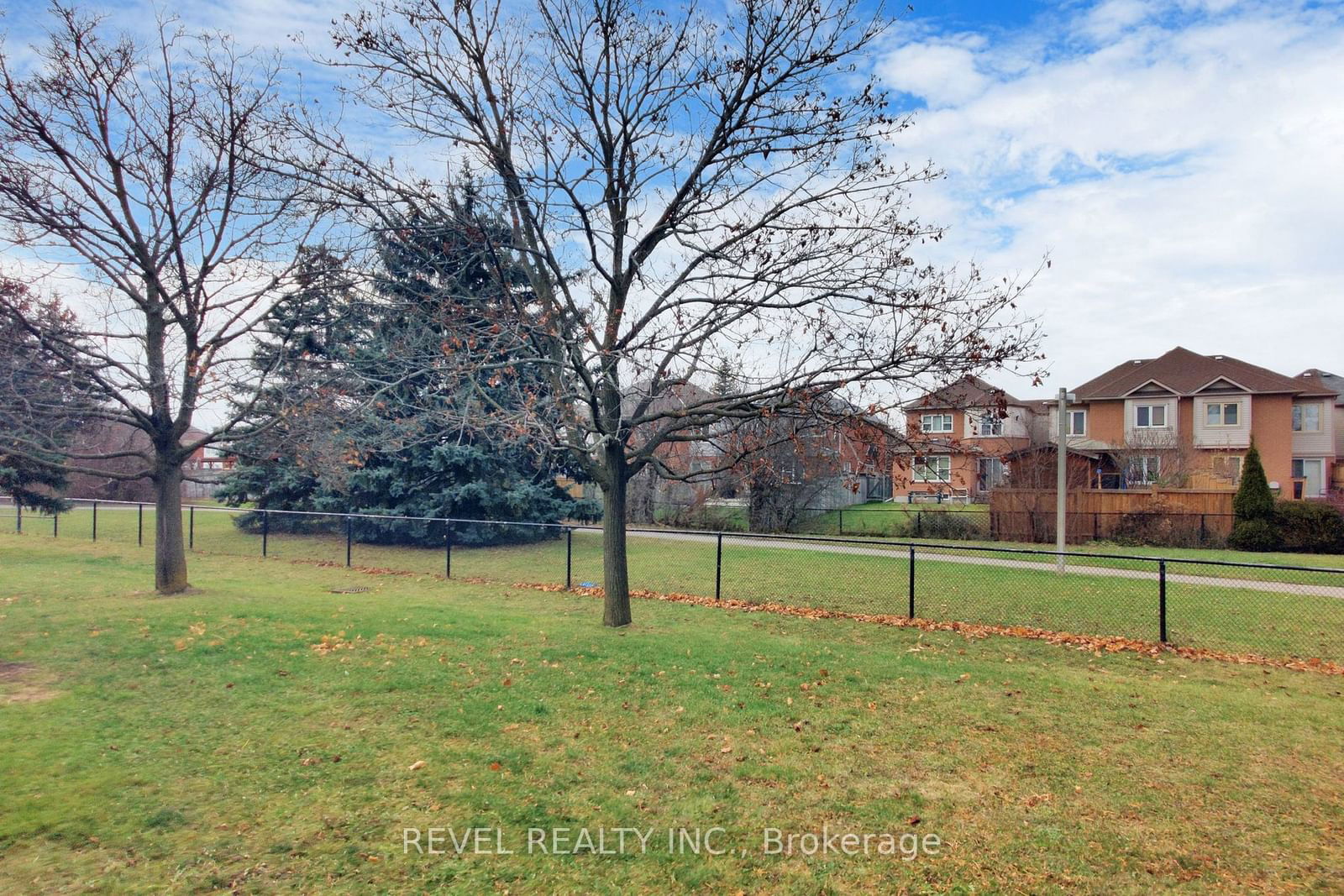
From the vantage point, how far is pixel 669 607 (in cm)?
1072

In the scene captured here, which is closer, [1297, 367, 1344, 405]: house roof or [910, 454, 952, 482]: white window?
[910, 454, 952, 482]: white window

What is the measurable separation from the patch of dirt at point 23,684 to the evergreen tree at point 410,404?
3.37 meters

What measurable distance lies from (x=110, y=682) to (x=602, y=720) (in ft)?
13.1

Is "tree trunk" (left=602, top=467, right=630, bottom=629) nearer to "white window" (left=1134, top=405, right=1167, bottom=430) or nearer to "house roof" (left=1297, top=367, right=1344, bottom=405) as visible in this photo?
"white window" (left=1134, top=405, right=1167, bottom=430)

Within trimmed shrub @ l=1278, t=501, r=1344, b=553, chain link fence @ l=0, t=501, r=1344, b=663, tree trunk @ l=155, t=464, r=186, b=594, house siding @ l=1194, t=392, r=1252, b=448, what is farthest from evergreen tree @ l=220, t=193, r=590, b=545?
house siding @ l=1194, t=392, r=1252, b=448

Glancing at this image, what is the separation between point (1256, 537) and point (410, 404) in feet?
72.1

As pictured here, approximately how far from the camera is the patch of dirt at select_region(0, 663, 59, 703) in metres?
5.25

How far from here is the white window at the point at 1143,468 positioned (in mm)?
26688

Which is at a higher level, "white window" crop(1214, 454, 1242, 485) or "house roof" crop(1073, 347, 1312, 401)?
"house roof" crop(1073, 347, 1312, 401)

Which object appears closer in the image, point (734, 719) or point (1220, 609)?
point (734, 719)

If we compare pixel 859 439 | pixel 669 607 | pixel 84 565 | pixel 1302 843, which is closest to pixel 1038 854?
pixel 1302 843

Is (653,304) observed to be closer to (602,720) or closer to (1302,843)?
(602,720)

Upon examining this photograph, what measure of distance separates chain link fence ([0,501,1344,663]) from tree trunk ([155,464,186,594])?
12.9ft

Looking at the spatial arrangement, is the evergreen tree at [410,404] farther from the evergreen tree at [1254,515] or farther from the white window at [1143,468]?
the white window at [1143,468]
